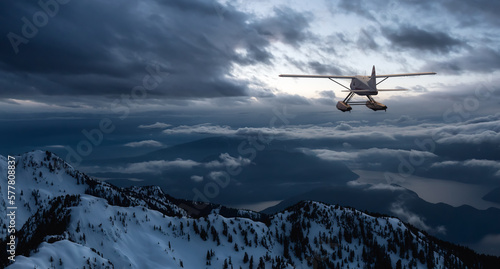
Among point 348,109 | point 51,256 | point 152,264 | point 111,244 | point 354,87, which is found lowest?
point 152,264

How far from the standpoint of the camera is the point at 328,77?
10362cm

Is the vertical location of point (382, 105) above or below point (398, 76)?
below

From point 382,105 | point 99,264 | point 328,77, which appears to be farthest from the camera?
point 99,264

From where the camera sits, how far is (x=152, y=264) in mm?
198875

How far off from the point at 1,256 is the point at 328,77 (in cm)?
15434

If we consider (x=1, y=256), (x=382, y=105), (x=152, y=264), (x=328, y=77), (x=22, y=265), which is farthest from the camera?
(x=152, y=264)

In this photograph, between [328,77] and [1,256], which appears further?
[1,256]

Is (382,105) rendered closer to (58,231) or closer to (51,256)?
(51,256)

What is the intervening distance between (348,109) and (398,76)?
24.5 meters

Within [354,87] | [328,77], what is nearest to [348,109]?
[354,87]

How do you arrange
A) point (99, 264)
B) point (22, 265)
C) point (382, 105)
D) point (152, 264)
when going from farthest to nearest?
1. point (152, 264)
2. point (99, 264)
3. point (22, 265)
4. point (382, 105)

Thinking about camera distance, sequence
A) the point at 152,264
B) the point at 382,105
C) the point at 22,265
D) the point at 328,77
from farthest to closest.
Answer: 1. the point at 152,264
2. the point at 22,265
3. the point at 328,77
4. the point at 382,105

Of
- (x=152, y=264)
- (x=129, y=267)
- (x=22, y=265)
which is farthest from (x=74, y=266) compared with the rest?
(x=152, y=264)

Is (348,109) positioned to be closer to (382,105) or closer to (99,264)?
(382,105)
